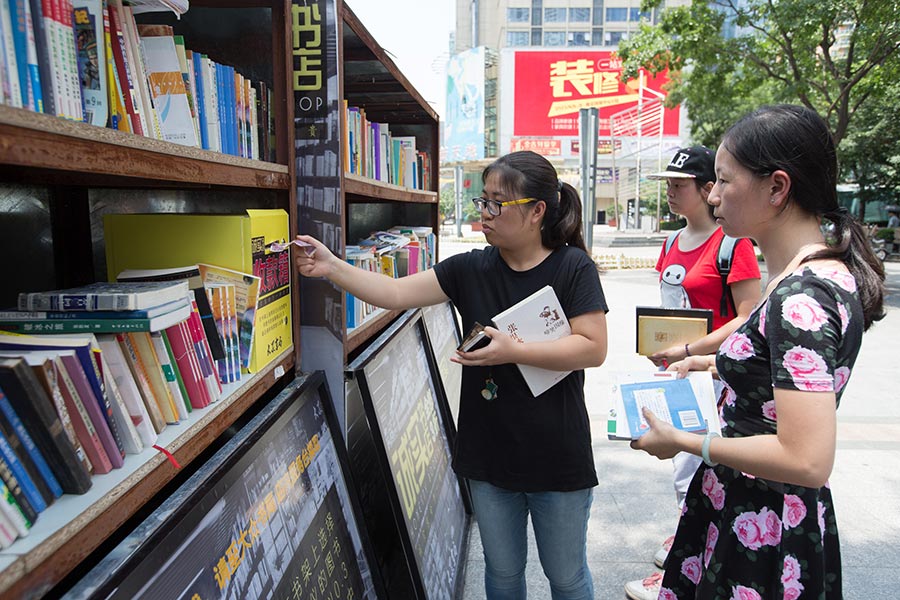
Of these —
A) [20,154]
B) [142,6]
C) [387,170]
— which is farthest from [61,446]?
[387,170]

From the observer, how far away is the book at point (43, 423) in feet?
3.00

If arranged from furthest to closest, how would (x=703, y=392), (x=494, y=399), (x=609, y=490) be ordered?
1. (x=609, y=490)
2. (x=494, y=399)
3. (x=703, y=392)

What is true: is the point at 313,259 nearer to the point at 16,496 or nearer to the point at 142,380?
the point at 142,380

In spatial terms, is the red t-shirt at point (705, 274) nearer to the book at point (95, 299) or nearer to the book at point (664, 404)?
the book at point (664, 404)

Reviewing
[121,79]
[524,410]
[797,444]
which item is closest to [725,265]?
[524,410]

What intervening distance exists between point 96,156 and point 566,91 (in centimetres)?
4088

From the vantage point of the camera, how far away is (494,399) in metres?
2.03

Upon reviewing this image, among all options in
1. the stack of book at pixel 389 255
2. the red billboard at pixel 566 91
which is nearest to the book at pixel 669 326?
the stack of book at pixel 389 255

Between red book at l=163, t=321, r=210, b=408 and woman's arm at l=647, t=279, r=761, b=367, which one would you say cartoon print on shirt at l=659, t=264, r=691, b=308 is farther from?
red book at l=163, t=321, r=210, b=408

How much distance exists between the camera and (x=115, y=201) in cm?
185

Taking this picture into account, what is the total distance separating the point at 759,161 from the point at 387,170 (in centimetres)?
230

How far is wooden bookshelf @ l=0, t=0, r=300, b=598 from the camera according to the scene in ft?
3.08

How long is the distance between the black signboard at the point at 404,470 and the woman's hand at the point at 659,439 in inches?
37.3

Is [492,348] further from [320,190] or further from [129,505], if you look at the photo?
[129,505]
